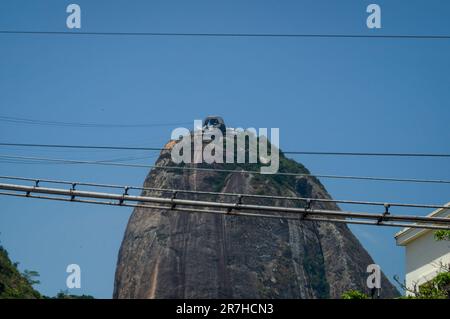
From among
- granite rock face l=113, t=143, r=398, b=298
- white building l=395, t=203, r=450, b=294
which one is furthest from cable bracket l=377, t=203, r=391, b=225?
granite rock face l=113, t=143, r=398, b=298

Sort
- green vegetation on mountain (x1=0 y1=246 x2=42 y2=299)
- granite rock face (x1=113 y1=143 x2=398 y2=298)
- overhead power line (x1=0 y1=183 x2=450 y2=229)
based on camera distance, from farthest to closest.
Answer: granite rock face (x1=113 y1=143 x2=398 y2=298)
green vegetation on mountain (x1=0 y1=246 x2=42 y2=299)
overhead power line (x1=0 y1=183 x2=450 y2=229)

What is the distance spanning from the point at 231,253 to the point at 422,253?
13497cm

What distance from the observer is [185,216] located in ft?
573

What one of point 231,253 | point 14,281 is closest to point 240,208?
point 14,281

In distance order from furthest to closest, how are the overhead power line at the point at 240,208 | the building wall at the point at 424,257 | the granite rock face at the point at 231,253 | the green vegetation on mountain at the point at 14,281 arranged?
the granite rock face at the point at 231,253, the green vegetation on mountain at the point at 14,281, the building wall at the point at 424,257, the overhead power line at the point at 240,208

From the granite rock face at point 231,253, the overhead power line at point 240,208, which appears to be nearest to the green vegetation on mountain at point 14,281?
the granite rock face at point 231,253

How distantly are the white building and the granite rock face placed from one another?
383 ft

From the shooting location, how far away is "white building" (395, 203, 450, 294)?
3167cm

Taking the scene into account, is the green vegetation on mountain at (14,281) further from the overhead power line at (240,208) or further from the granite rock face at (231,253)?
the overhead power line at (240,208)

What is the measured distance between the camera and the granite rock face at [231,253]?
160 meters

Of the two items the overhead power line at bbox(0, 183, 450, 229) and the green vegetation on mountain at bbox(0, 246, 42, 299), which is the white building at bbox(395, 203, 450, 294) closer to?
the overhead power line at bbox(0, 183, 450, 229)
